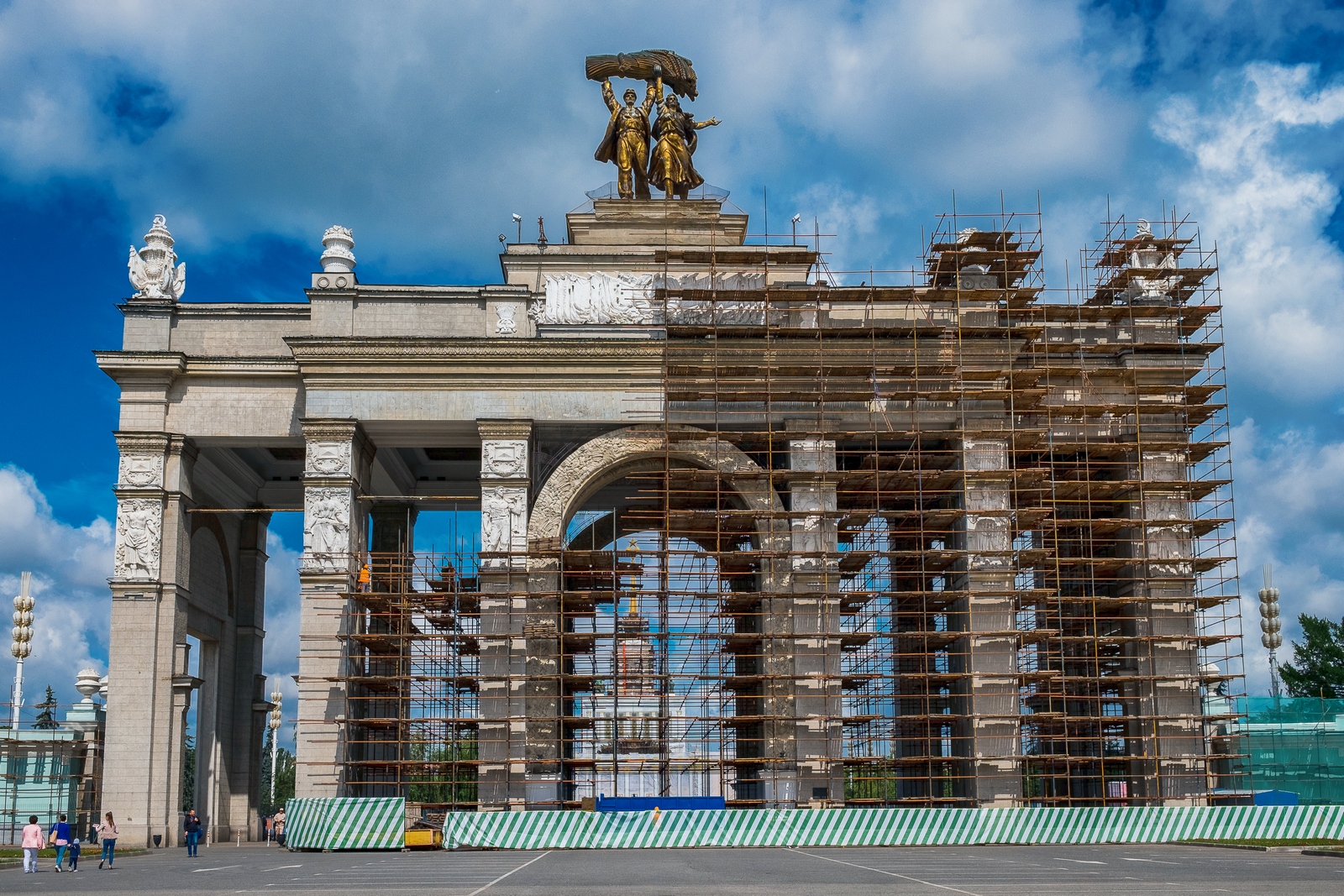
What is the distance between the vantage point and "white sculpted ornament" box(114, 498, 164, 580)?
39.8 meters

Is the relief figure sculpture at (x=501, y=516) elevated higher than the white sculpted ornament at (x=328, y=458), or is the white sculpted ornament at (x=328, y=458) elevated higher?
the white sculpted ornament at (x=328, y=458)

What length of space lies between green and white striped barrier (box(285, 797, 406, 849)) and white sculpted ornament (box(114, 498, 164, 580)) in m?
8.85

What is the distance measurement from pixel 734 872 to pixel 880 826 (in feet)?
39.2

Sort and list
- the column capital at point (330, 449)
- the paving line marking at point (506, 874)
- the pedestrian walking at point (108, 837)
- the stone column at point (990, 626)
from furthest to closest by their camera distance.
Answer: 1. the column capital at point (330, 449)
2. the stone column at point (990, 626)
3. the pedestrian walking at point (108, 837)
4. the paving line marking at point (506, 874)

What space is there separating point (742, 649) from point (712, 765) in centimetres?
485

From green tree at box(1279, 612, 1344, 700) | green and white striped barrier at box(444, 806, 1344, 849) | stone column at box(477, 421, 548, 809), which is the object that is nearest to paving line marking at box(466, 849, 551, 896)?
green and white striped barrier at box(444, 806, 1344, 849)

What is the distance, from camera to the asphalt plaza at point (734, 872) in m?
19.5

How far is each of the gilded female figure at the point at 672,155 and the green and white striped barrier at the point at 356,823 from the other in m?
20.1

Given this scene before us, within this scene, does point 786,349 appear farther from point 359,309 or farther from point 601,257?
point 359,309

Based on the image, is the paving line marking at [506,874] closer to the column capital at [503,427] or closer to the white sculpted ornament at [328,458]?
the column capital at [503,427]

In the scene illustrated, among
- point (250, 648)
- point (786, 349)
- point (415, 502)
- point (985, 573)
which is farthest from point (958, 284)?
point (250, 648)

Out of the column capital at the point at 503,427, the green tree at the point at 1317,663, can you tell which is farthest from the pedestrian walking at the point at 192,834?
the green tree at the point at 1317,663

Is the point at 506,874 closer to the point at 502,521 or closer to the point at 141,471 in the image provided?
the point at 502,521

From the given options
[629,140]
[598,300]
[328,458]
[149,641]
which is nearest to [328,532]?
[328,458]
